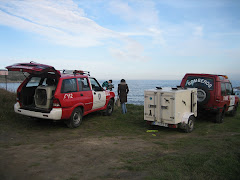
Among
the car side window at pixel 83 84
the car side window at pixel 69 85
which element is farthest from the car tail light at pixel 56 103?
the car side window at pixel 83 84

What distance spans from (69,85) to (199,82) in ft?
17.3

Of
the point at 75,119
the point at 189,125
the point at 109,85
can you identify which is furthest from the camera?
the point at 109,85

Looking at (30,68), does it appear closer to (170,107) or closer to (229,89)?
(170,107)

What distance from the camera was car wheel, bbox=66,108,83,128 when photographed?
23.4ft

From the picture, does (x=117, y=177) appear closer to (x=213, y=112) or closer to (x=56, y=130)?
(x=56, y=130)

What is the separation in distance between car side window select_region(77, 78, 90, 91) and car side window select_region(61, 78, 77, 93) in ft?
0.86

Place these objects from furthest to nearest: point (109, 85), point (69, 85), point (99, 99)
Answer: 1. point (109, 85)
2. point (99, 99)
3. point (69, 85)

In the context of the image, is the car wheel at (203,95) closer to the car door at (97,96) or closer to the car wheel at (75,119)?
the car door at (97,96)

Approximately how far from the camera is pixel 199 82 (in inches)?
343

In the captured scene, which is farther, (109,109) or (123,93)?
(123,93)

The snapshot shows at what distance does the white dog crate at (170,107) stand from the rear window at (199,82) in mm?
1348

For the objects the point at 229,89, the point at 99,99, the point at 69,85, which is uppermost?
the point at 69,85

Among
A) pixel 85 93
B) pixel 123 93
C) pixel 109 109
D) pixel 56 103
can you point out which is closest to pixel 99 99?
pixel 85 93

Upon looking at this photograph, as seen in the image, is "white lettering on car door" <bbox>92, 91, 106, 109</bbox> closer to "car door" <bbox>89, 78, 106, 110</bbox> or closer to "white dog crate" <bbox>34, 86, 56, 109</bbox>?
"car door" <bbox>89, 78, 106, 110</bbox>
